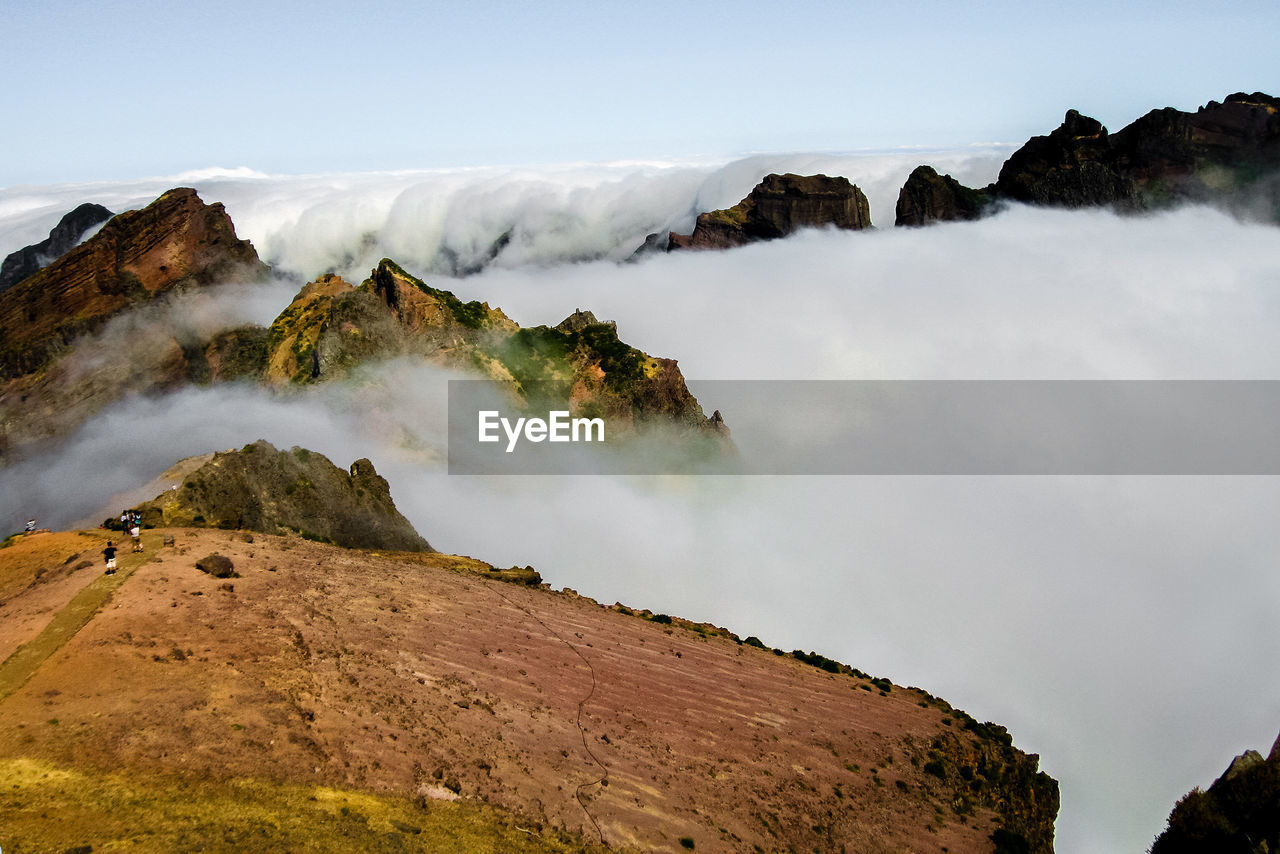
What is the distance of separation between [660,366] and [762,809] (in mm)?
95252

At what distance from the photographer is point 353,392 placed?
96.1m

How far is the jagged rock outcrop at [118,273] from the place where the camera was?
103m

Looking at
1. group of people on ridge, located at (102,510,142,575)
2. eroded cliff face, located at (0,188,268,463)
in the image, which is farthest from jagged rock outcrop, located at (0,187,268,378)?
group of people on ridge, located at (102,510,142,575)

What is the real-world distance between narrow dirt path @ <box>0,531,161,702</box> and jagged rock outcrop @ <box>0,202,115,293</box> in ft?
595

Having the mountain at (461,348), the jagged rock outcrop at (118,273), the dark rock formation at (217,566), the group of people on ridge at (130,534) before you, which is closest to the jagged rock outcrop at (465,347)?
the mountain at (461,348)

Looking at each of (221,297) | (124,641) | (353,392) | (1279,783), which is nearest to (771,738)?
(1279,783)

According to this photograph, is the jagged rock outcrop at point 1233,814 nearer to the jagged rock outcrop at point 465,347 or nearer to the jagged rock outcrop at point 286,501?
the jagged rock outcrop at point 286,501

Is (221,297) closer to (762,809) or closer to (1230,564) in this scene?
(762,809)

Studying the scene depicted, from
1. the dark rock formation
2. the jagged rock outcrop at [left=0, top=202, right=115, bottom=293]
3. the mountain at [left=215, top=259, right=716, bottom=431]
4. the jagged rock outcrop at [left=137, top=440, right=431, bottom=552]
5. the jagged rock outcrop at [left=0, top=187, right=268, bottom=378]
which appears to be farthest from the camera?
the jagged rock outcrop at [left=0, top=202, right=115, bottom=293]

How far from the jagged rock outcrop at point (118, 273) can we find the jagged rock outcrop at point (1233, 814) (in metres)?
117

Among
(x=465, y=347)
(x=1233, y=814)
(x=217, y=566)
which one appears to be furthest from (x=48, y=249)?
(x=1233, y=814)

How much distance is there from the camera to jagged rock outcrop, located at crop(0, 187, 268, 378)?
339ft

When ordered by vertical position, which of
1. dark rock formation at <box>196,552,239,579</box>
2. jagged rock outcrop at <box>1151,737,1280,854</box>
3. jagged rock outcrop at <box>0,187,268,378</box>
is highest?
jagged rock outcrop at <box>0,187,268,378</box>

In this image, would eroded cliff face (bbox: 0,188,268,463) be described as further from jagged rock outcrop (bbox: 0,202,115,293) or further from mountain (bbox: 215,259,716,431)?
jagged rock outcrop (bbox: 0,202,115,293)
